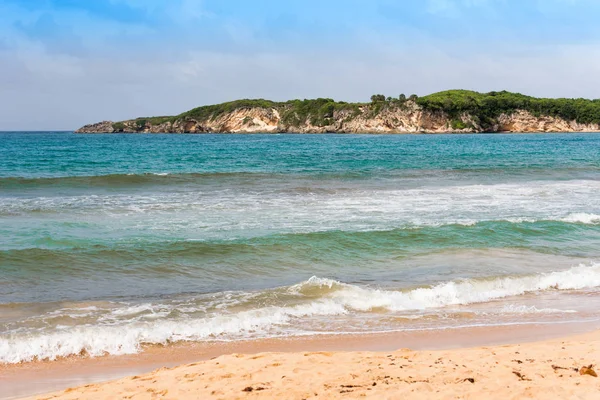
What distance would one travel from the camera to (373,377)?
227 inches

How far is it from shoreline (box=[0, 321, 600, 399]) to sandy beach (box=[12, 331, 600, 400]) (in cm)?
47

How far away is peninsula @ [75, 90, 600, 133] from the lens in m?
118

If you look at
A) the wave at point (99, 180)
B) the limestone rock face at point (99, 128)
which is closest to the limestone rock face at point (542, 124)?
the wave at point (99, 180)

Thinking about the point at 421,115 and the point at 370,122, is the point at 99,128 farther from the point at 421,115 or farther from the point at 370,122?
the point at 421,115

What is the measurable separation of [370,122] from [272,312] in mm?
117916

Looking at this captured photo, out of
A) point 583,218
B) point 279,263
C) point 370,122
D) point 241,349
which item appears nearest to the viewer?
point 241,349

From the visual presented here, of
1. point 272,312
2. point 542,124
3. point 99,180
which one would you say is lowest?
point 272,312

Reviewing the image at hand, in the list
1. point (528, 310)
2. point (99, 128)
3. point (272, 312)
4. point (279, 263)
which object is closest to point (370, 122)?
point (99, 128)

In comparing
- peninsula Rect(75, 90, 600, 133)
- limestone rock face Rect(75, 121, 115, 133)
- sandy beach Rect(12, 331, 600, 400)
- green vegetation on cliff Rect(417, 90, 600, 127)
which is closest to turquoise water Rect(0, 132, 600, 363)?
sandy beach Rect(12, 331, 600, 400)

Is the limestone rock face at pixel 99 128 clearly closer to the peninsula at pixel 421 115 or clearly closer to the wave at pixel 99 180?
the peninsula at pixel 421 115

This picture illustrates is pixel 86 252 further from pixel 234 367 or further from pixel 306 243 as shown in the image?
pixel 234 367

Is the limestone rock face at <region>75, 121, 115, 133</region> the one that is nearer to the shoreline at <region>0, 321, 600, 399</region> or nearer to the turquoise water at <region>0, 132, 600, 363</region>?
the turquoise water at <region>0, 132, 600, 363</region>

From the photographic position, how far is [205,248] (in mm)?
12719

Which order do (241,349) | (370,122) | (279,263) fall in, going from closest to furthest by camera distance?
1. (241,349)
2. (279,263)
3. (370,122)
